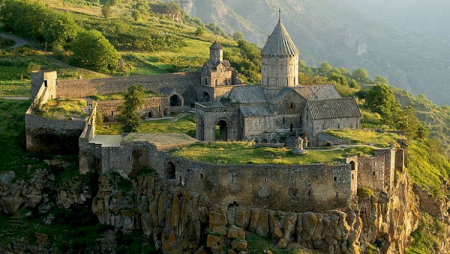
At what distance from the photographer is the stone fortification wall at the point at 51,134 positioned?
53.2 metres

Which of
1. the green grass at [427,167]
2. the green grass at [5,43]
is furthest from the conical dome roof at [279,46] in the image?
the green grass at [5,43]

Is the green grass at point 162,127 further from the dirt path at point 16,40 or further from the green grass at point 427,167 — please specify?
the dirt path at point 16,40

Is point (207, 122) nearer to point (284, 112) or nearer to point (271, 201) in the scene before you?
point (284, 112)

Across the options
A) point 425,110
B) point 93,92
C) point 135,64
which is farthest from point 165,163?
point 425,110

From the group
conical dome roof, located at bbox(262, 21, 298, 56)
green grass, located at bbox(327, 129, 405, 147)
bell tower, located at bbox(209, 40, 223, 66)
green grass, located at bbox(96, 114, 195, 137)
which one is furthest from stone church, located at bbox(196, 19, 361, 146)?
bell tower, located at bbox(209, 40, 223, 66)

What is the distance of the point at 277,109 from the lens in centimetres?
5784

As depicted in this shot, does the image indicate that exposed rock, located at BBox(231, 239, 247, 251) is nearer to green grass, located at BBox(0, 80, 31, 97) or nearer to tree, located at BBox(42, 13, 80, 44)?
green grass, located at BBox(0, 80, 31, 97)

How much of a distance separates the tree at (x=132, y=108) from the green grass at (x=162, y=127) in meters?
0.61

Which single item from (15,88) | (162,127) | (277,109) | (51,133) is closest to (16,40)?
(15,88)

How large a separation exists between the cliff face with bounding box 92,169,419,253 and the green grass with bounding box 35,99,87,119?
354 inches

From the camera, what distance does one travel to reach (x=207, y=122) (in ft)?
189

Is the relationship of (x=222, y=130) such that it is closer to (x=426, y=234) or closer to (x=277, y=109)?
(x=277, y=109)

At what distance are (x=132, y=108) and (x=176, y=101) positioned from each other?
10.2 meters

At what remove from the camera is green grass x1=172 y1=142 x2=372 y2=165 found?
43.5 meters
